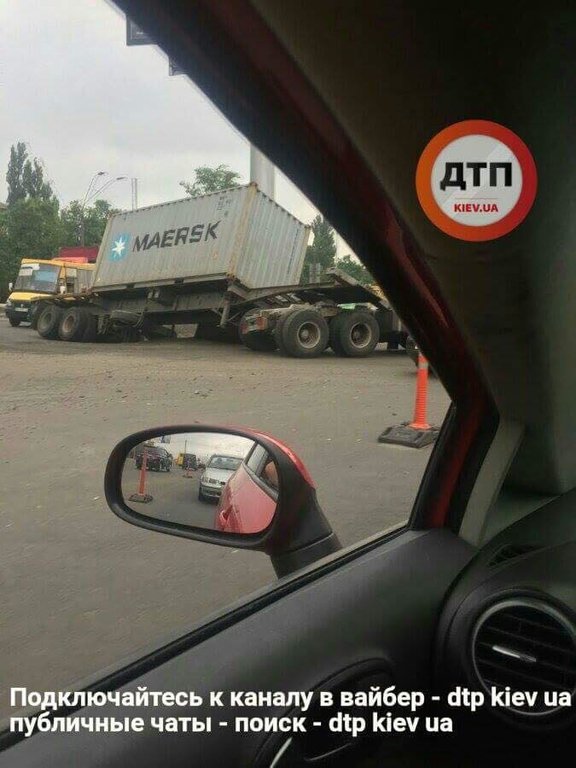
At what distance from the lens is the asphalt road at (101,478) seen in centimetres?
181

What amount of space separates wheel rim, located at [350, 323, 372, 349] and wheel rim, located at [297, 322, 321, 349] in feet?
2.41

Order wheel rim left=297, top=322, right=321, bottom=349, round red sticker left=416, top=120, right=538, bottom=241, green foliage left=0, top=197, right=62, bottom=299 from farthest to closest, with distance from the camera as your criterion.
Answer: wheel rim left=297, top=322, right=321, bottom=349
green foliage left=0, top=197, right=62, bottom=299
round red sticker left=416, top=120, right=538, bottom=241

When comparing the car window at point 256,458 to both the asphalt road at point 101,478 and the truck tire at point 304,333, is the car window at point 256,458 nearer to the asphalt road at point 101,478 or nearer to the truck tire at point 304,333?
the asphalt road at point 101,478

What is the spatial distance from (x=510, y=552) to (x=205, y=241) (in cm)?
244

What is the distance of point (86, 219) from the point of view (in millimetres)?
1537

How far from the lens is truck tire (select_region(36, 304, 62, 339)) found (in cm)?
416

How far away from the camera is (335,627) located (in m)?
1.47

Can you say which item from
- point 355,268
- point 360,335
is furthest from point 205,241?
point 360,335

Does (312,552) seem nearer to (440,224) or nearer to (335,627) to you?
(335,627)

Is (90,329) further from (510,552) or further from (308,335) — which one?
(510,552)

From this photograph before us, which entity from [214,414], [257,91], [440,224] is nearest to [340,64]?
[257,91]

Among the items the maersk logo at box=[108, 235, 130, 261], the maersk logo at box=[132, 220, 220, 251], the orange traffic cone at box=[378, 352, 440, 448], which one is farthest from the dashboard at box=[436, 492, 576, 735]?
the orange traffic cone at box=[378, 352, 440, 448]

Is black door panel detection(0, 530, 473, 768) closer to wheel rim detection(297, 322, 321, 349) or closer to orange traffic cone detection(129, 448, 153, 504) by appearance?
orange traffic cone detection(129, 448, 153, 504)

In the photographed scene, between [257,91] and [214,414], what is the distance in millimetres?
5921
